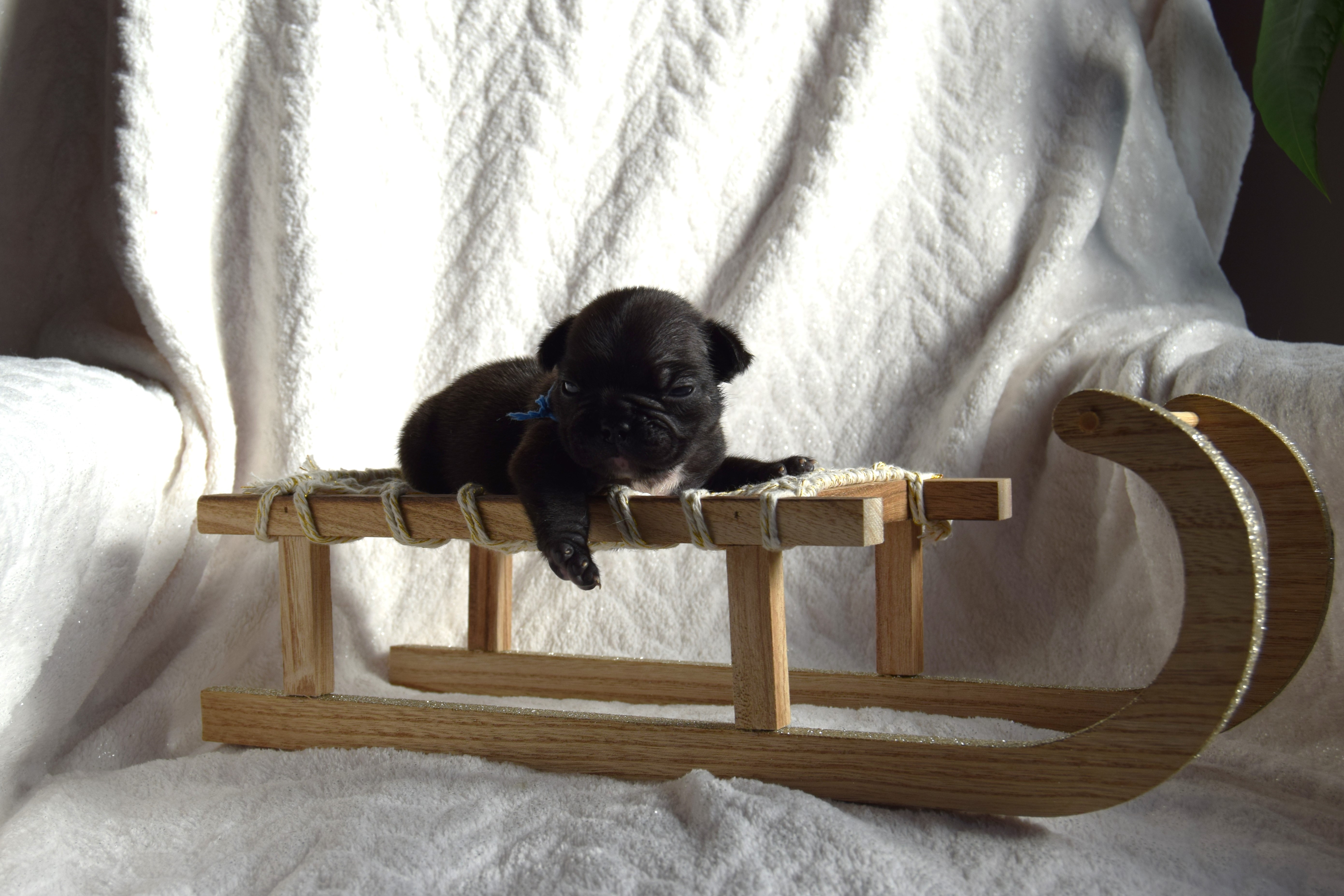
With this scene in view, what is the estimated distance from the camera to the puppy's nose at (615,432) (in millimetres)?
1125

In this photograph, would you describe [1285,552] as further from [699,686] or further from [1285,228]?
[1285,228]

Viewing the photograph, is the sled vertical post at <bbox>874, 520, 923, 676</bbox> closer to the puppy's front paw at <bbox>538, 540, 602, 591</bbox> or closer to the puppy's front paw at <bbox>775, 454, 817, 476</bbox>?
the puppy's front paw at <bbox>775, 454, 817, 476</bbox>

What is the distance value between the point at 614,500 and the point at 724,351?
0.25 meters

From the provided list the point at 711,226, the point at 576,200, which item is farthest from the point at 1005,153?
the point at 576,200

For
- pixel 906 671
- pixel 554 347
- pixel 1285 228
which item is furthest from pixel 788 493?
pixel 1285 228

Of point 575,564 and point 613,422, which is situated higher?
point 613,422

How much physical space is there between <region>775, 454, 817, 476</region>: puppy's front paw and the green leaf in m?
0.92

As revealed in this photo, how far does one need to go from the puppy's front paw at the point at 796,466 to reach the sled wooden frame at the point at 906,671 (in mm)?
103

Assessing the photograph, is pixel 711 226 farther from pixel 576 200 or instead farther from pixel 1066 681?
pixel 1066 681

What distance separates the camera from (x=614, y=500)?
3.73 ft

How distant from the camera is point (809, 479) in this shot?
1.14 meters

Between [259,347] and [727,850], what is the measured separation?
1223 millimetres

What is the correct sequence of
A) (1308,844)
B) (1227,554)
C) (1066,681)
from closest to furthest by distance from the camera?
1. (1227,554)
2. (1308,844)
3. (1066,681)

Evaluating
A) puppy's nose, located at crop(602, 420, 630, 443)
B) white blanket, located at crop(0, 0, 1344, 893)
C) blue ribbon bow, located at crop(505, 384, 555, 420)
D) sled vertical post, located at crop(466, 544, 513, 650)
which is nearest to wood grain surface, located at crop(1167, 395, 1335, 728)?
white blanket, located at crop(0, 0, 1344, 893)
